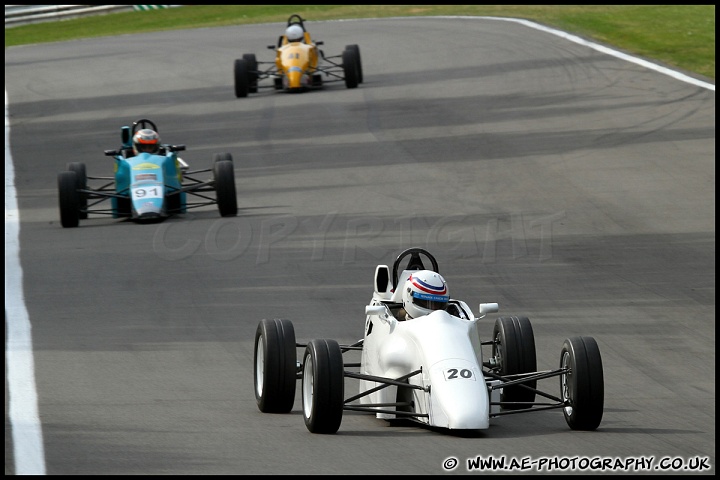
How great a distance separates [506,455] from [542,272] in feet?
23.5

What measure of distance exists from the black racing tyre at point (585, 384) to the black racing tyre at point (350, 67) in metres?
22.3

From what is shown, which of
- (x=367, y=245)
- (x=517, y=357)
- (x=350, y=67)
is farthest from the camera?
(x=350, y=67)

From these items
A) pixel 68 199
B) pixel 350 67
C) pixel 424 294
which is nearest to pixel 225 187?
pixel 68 199

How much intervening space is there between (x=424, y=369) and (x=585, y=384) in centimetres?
104

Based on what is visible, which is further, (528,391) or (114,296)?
(114,296)

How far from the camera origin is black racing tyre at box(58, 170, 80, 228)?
17.9 metres

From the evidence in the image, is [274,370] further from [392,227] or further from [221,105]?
[221,105]

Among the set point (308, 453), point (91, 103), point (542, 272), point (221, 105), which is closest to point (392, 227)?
point (542, 272)

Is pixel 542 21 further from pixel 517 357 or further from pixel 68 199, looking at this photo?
pixel 517 357

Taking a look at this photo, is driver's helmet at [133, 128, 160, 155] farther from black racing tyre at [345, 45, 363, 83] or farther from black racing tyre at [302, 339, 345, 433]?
black racing tyre at [345, 45, 363, 83]

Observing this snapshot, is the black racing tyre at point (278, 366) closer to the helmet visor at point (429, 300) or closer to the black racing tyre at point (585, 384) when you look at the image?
the helmet visor at point (429, 300)

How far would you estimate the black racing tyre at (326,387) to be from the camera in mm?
8766

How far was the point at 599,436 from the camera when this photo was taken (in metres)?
8.91

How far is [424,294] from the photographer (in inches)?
377
